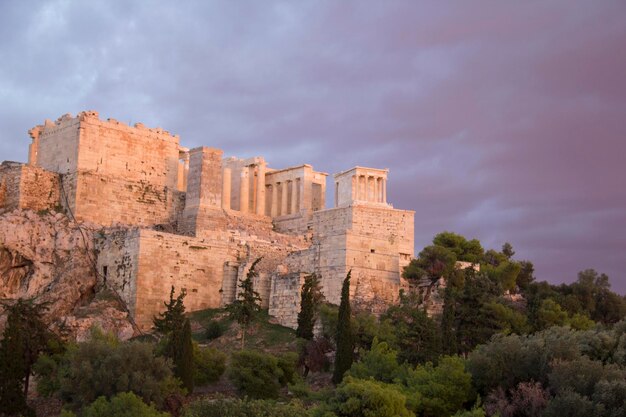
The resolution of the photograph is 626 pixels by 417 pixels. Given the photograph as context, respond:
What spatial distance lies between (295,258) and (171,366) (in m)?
13.5

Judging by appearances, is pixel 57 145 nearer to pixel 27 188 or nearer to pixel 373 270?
pixel 27 188

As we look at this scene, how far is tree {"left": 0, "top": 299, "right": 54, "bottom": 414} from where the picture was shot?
126ft

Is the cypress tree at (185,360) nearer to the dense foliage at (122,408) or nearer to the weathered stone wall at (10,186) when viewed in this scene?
the dense foliage at (122,408)

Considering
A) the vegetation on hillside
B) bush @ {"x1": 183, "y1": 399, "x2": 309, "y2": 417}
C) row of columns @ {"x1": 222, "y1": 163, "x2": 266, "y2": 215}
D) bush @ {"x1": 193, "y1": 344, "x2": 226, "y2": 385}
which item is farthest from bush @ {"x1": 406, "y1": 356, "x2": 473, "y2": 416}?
row of columns @ {"x1": 222, "y1": 163, "x2": 266, "y2": 215}

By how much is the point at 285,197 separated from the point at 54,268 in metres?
17.0

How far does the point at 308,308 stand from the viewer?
149 ft

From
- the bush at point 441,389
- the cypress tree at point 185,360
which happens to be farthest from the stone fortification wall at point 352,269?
the bush at point 441,389

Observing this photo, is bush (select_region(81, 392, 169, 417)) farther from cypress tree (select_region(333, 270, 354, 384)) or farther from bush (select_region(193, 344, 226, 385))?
cypress tree (select_region(333, 270, 354, 384))

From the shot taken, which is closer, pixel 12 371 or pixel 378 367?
pixel 12 371

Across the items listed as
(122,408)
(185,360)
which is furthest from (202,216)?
(122,408)

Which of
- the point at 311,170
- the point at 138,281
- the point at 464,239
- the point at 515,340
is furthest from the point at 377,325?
the point at 311,170

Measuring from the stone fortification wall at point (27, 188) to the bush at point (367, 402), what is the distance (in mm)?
25349

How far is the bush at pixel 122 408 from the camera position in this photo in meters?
34.9

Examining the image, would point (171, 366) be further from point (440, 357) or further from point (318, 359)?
point (440, 357)
